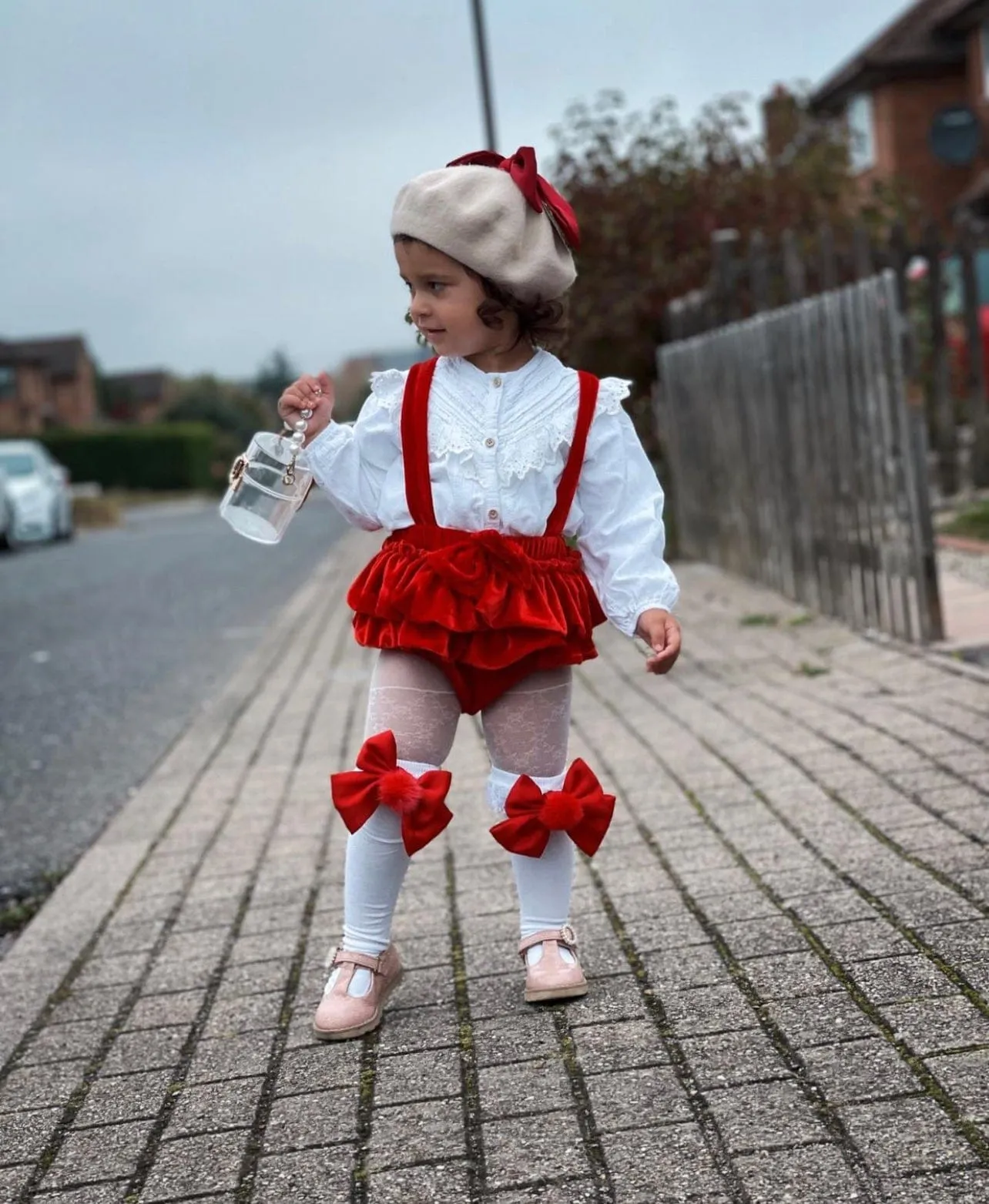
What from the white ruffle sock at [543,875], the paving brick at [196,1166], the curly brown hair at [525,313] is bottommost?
the paving brick at [196,1166]

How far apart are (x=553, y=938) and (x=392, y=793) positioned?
437mm

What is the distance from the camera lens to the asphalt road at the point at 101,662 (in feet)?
19.6

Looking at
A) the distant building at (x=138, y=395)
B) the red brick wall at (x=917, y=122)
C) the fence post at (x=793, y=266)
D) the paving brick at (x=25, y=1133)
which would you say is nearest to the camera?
the paving brick at (x=25, y=1133)

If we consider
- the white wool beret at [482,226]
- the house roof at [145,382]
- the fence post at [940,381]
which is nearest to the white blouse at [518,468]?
the white wool beret at [482,226]

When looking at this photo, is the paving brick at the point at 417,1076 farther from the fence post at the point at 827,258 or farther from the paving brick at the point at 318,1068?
the fence post at the point at 827,258

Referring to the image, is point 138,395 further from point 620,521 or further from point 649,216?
point 620,521

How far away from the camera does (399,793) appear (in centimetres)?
311

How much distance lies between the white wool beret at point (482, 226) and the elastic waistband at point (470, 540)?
43 centimetres

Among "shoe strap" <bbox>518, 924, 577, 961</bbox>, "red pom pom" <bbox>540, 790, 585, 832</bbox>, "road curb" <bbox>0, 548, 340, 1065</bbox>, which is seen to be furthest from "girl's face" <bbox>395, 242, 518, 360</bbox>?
"road curb" <bbox>0, 548, 340, 1065</bbox>

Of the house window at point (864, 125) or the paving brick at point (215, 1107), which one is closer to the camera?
the paving brick at point (215, 1107)

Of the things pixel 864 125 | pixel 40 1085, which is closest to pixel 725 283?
pixel 40 1085

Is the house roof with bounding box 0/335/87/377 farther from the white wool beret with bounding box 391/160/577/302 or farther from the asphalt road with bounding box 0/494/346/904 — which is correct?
the white wool beret with bounding box 391/160/577/302

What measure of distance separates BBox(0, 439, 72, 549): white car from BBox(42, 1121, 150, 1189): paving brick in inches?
800

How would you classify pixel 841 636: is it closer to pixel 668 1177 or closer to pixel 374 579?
pixel 374 579
